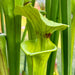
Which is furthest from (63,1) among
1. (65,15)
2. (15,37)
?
(15,37)

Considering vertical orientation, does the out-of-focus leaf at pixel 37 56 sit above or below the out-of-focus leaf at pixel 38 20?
below

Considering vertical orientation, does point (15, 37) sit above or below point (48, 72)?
above

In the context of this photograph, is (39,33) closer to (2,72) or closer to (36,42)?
(36,42)

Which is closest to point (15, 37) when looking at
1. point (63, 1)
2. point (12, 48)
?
point (12, 48)

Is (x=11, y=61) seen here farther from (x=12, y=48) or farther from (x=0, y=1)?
(x=0, y=1)

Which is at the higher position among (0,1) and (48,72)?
(0,1)

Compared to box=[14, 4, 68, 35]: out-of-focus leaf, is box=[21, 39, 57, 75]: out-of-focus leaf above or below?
below
